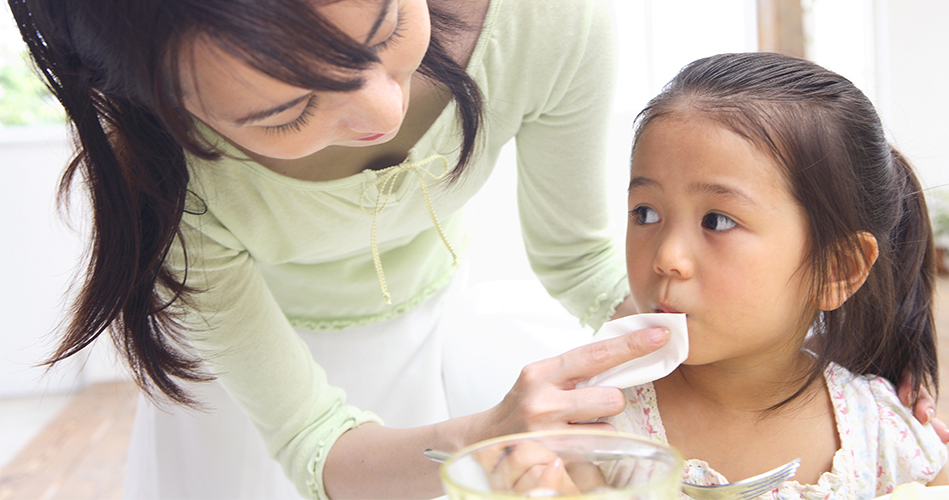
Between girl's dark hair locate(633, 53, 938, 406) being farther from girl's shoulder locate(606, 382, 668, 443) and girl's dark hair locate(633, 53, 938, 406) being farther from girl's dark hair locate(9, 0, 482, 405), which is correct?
girl's dark hair locate(9, 0, 482, 405)

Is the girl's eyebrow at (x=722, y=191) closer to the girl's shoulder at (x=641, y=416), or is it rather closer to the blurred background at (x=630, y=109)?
the girl's shoulder at (x=641, y=416)

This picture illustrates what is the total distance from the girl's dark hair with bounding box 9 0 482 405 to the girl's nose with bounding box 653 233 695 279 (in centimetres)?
30

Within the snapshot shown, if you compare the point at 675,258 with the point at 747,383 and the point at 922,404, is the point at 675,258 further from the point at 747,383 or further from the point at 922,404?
the point at 922,404

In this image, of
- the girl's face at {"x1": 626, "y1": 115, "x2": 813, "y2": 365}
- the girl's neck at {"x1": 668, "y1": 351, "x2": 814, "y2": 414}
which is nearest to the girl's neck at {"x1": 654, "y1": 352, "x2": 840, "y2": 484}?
the girl's neck at {"x1": 668, "y1": 351, "x2": 814, "y2": 414}

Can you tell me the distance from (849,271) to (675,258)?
252 millimetres

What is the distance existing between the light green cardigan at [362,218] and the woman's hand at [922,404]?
41 cm

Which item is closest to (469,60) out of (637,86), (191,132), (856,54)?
(191,132)

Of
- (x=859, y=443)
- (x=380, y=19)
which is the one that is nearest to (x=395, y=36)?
(x=380, y=19)

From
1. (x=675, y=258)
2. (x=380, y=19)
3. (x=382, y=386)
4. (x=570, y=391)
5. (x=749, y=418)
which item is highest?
(x=380, y=19)

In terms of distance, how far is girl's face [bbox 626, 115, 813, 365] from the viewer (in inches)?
31.6

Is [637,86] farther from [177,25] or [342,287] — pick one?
[177,25]

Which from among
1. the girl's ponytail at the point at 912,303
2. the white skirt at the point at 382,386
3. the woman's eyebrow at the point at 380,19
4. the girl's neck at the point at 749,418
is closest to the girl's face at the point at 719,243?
the girl's neck at the point at 749,418

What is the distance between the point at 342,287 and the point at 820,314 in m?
0.73

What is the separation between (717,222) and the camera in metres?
0.82
